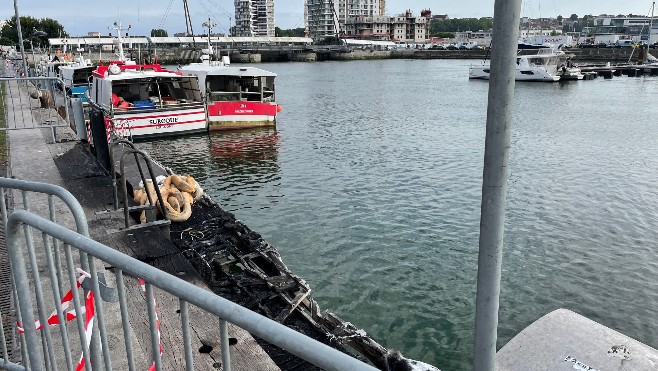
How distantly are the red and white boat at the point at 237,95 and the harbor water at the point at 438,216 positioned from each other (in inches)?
35.3

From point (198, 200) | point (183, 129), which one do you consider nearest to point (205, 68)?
point (183, 129)

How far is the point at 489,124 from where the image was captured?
2785 mm

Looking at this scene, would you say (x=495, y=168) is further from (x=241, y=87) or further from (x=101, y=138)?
(x=241, y=87)

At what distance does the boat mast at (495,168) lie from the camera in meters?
2.63

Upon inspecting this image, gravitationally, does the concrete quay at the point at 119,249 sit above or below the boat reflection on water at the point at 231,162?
above

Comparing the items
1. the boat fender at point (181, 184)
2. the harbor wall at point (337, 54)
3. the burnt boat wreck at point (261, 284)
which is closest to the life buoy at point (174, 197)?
the boat fender at point (181, 184)

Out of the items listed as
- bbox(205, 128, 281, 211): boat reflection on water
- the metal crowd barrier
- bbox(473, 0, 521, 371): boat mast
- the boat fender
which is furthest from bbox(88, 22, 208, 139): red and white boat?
bbox(473, 0, 521, 371): boat mast

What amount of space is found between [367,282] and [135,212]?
4.50 meters

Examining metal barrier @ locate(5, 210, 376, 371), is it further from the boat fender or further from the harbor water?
the boat fender

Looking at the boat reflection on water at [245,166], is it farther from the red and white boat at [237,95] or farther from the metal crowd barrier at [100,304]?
the metal crowd barrier at [100,304]

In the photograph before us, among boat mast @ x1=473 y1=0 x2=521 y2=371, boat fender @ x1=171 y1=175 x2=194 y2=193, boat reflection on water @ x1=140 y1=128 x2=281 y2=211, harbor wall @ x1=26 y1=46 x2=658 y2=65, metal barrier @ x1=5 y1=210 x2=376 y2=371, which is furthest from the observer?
harbor wall @ x1=26 y1=46 x2=658 y2=65

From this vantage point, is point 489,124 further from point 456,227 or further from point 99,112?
point 456,227

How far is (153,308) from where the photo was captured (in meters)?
2.32

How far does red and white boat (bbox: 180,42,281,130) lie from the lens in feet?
84.3
